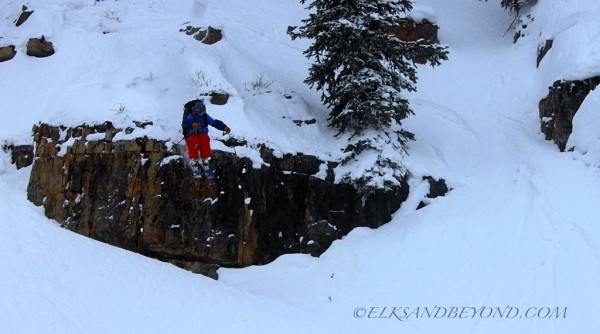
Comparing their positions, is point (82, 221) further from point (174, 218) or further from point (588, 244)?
point (588, 244)

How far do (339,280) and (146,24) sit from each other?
955 cm

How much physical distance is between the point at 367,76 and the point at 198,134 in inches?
158

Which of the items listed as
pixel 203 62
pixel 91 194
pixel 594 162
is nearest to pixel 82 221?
pixel 91 194

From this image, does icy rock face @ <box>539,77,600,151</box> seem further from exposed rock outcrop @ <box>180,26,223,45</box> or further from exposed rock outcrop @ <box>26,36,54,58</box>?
exposed rock outcrop @ <box>26,36,54,58</box>

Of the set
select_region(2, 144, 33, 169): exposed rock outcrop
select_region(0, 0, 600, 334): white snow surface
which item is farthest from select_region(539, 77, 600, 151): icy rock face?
select_region(2, 144, 33, 169): exposed rock outcrop

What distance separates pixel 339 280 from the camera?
1095cm

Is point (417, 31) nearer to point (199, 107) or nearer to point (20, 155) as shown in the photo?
point (199, 107)

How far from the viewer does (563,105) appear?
1415cm

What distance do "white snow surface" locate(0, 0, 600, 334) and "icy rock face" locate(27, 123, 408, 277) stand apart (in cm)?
37

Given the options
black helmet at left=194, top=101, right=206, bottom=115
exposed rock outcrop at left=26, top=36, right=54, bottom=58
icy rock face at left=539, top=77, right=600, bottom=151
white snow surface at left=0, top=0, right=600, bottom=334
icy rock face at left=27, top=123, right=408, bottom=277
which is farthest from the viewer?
exposed rock outcrop at left=26, top=36, right=54, bottom=58

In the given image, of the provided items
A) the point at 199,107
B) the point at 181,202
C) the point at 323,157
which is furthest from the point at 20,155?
the point at 323,157

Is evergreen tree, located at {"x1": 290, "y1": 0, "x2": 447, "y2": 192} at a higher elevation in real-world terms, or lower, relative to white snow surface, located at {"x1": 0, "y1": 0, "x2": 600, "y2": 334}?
higher

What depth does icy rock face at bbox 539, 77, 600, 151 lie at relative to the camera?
45.5ft

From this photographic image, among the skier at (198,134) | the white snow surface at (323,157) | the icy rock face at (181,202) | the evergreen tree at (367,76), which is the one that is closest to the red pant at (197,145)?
the skier at (198,134)
